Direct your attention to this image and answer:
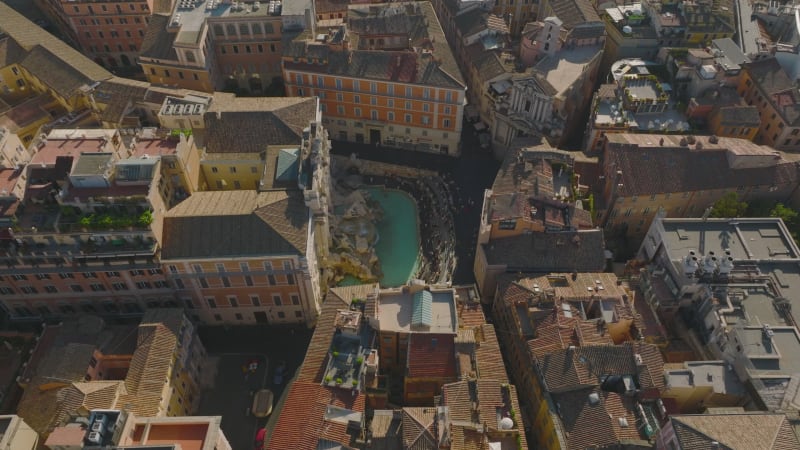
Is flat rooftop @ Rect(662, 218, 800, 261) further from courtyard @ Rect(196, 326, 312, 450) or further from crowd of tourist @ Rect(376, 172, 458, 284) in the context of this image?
courtyard @ Rect(196, 326, 312, 450)

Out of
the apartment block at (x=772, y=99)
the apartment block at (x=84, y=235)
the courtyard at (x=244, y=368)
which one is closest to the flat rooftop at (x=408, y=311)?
the courtyard at (x=244, y=368)

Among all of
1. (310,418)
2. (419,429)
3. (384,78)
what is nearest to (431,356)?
(419,429)

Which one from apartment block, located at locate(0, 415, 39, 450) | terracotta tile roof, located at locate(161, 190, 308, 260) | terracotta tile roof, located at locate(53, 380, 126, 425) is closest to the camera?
apartment block, located at locate(0, 415, 39, 450)

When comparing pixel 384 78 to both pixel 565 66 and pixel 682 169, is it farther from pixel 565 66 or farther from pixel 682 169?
pixel 682 169

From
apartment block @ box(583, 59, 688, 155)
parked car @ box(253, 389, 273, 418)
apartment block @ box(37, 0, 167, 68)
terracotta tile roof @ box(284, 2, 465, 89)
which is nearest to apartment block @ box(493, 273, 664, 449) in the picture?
apartment block @ box(583, 59, 688, 155)

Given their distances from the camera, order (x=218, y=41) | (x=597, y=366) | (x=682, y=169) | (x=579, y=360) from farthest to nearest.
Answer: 1. (x=218, y=41)
2. (x=682, y=169)
3. (x=579, y=360)
4. (x=597, y=366)
